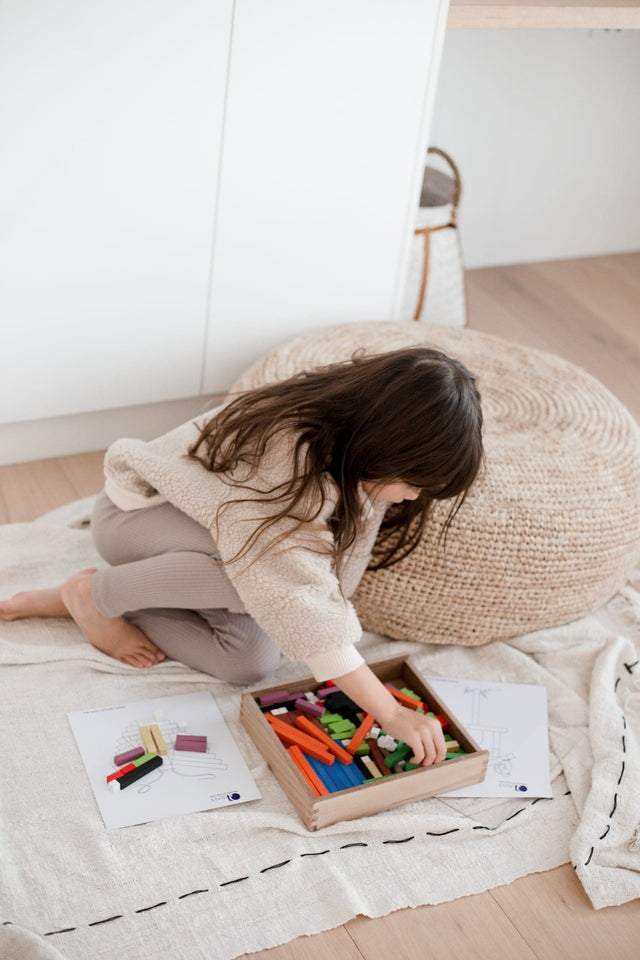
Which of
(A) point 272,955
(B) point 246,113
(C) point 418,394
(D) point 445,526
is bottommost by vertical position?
(A) point 272,955

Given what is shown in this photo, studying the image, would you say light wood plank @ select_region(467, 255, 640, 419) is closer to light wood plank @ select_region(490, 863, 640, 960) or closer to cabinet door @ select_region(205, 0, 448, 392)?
cabinet door @ select_region(205, 0, 448, 392)

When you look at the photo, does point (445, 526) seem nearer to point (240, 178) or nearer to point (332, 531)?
point (332, 531)

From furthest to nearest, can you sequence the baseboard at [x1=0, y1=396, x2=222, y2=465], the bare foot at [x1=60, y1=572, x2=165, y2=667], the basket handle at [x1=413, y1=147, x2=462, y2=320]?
the basket handle at [x1=413, y1=147, x2=462, y2=320], the baseboard at [x1=0, y1=396, x2=222, y2=465], the bare foot at [x1=60, y1=572, x2=165, y2=667]

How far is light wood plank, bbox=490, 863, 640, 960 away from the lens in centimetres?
120

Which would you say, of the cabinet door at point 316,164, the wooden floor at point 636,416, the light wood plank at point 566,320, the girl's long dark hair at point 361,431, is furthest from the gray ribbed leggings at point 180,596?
the light wood plank at point 566,320

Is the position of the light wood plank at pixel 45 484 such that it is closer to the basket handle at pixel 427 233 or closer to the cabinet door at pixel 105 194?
the cabinet door at pixel 105 194

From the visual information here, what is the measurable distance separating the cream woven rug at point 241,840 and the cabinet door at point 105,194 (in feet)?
1.66

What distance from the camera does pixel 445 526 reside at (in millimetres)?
1476

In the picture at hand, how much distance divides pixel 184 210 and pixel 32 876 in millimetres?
1077

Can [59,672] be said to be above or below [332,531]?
below

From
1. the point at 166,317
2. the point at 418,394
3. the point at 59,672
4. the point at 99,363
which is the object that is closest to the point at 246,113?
the point at 166,317

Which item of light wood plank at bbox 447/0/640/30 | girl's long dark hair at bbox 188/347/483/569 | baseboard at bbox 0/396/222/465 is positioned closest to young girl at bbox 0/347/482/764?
girl's long dark hair at bbox 188/347/483/569

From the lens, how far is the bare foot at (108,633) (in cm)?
148

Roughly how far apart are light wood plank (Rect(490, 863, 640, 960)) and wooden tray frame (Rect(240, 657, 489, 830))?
5.8 inches
